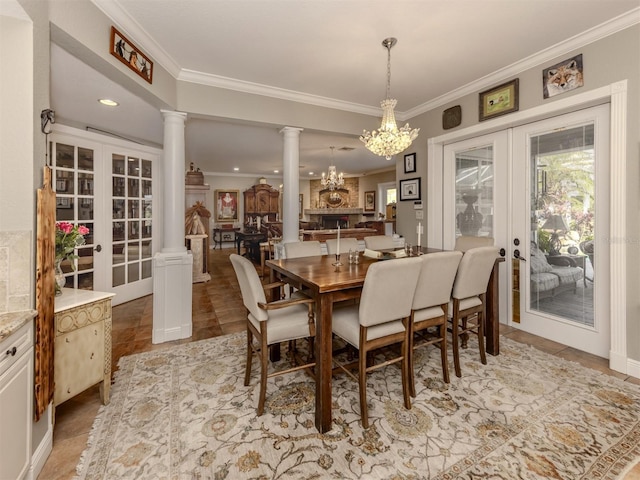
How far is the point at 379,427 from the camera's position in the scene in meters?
1.74

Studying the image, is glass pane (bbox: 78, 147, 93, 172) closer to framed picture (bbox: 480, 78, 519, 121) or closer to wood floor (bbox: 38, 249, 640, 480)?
wood floor (bbox: 38, 249, 640, 480)

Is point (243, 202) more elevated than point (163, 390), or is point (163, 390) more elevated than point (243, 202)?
point (243, 202)

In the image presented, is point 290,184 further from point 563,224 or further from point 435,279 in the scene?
point 563,224

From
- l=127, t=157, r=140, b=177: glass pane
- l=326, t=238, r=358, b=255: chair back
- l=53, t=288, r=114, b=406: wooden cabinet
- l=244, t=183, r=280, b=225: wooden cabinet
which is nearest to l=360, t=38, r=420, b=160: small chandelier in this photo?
l=326, t=238, r=358, b=255: chair back

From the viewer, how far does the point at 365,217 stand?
9.70m

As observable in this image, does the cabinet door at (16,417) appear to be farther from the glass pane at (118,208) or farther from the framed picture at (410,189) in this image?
the framed picture at (410,189)

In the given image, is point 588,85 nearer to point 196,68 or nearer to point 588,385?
point 588,385

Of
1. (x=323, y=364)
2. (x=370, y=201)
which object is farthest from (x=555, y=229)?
(x=370, y=201)

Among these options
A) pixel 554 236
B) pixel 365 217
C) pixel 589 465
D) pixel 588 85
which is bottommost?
pixel 589 465

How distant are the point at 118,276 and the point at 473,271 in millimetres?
4534

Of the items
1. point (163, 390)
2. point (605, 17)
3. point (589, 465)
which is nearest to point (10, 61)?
point (163, 390)

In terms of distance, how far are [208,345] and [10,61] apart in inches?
95.9

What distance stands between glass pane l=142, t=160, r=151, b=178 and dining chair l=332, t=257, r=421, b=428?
4.15 meters

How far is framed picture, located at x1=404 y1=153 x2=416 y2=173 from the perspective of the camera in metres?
4.21
